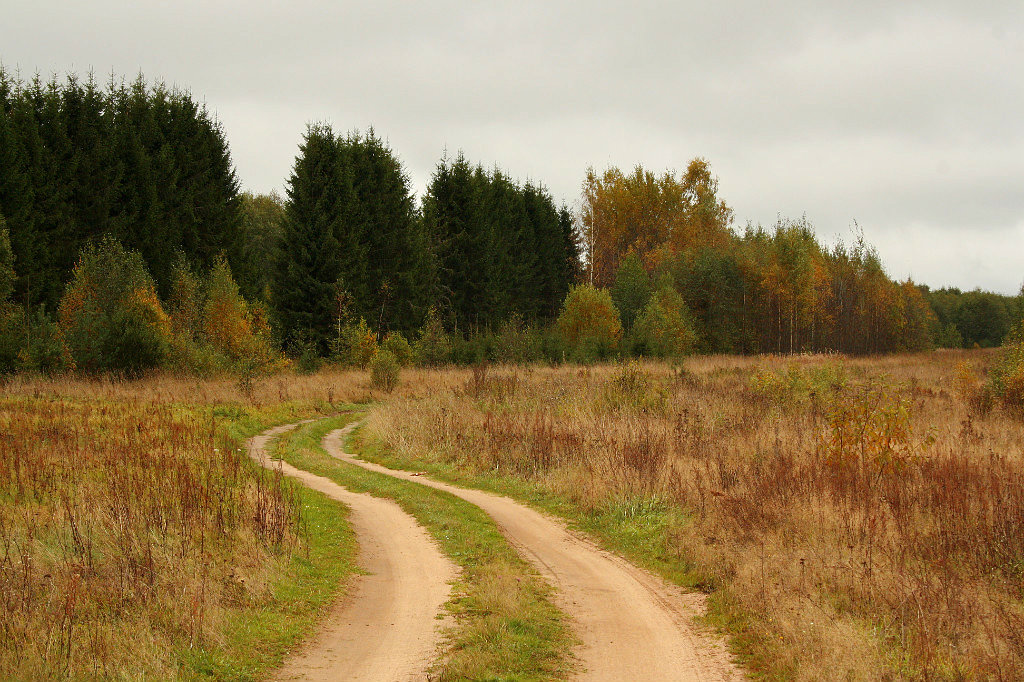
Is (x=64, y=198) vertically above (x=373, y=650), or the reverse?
(x=64, y=198)

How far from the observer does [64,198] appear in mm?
46656

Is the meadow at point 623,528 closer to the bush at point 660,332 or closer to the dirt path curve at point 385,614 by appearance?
the dirt path curve at point 385,614

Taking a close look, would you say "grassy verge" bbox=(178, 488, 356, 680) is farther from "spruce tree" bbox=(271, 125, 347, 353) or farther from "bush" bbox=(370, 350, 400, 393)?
"spruce tree" bbox=(271, 125, 347, 353)

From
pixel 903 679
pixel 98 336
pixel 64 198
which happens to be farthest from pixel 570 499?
pixel 64 198

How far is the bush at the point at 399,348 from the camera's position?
45156 mm

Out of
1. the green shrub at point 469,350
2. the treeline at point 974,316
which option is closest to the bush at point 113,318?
the green shrub at point 469,350

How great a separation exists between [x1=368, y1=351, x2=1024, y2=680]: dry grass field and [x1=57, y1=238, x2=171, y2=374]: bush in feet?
52.2

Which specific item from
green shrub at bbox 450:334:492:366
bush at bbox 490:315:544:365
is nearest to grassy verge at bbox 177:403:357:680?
bush at bbox 490:315:544:365

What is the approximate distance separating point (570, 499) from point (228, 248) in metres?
49.5

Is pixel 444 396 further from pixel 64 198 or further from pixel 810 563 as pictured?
pixel 64 198

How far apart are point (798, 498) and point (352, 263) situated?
43380mm

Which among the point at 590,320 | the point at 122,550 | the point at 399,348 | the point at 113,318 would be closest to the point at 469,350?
the point at 399,348

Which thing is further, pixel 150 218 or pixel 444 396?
pixel 150 218

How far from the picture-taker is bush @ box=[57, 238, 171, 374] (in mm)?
32469
